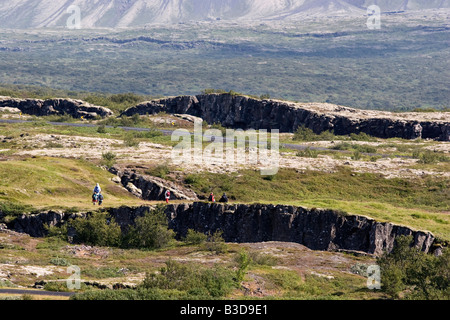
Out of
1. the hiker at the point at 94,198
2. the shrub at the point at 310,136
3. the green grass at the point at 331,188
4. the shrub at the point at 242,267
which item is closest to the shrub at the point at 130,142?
the green grass at the point at 331,188

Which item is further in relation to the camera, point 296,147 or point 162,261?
point 296,147

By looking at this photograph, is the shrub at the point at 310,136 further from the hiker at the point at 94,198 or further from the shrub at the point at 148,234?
the shrub at the point at 148,234

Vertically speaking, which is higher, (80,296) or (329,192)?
(80,296)

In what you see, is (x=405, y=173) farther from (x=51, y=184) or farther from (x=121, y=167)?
(x=51, y=184)

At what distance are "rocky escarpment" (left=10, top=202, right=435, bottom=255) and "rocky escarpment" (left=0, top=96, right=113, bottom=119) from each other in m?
70.4

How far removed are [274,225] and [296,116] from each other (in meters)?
63.3

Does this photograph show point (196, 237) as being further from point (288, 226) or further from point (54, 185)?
point (54, 185)

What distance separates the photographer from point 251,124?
110 meters

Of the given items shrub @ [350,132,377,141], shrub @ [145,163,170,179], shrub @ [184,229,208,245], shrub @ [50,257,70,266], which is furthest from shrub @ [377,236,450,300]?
shrub @ [350,132,377,141]

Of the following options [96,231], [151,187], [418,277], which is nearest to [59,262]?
[96,231]

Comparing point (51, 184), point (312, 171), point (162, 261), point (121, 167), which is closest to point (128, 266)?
point (162, 261)

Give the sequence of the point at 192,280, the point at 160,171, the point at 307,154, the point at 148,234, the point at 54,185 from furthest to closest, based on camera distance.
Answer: the point at 307,154
the point at 160,171
the point at 54,185
the point at 148,234
the point at 192,280

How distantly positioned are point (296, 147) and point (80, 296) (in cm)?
6081

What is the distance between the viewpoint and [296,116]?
10731 centimetres
